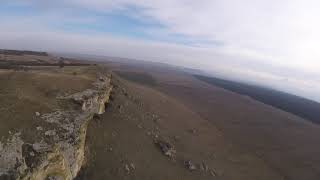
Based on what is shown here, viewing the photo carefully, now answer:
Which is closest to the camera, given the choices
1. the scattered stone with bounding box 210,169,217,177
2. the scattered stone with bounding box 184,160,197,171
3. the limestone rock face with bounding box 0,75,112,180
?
the limestone rock face with bounding box 0,75,112,180

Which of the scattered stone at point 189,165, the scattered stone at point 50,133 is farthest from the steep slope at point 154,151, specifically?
the scattered stone at point 50,133

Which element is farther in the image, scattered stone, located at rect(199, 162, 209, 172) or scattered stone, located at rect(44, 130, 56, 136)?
scattered stone, located at rect(199, 162, 209, 172)

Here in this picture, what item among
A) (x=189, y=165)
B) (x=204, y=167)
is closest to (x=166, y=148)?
(x=189, y=165)

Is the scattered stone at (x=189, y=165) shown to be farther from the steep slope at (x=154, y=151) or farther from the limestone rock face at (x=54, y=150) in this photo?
the limestone rock face at (x=54, y=150)

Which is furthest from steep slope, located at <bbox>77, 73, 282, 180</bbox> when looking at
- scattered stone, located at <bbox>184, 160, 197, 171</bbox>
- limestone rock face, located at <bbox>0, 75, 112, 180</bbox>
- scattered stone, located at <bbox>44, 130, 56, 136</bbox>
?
scattered stone, located at <bbox>44, 130, 56, 136</bbox>

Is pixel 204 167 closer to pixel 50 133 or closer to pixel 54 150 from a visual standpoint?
pixel 50 133

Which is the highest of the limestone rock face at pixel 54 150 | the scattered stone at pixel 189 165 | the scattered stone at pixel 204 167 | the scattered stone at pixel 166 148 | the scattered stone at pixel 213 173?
the limestone rock face at pixel 54 150

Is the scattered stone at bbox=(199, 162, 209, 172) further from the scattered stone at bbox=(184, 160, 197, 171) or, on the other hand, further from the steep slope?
the scattered stone at bbox=(184, 160, 197, 171)
